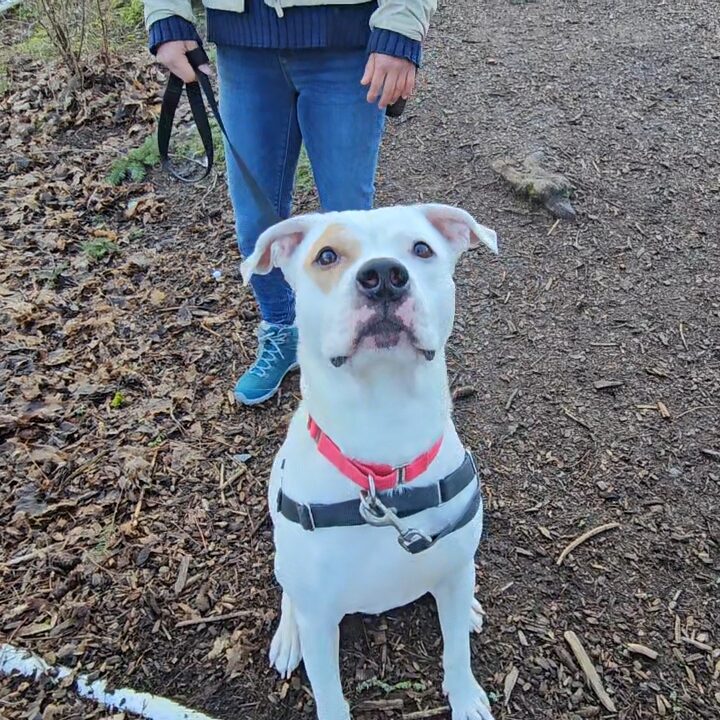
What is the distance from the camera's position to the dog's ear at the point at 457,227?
7.29 feet

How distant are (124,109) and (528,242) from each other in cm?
358

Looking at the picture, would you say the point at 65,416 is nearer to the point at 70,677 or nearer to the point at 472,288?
the point at 70,677

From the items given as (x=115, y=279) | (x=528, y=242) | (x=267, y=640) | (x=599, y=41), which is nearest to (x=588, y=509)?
(x=267, y=640)

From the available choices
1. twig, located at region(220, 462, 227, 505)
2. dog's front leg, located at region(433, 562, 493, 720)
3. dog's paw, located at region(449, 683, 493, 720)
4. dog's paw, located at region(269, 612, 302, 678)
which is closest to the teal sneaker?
twig, located at region(220, 462, 227, 505)

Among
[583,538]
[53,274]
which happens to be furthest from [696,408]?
[53,274]

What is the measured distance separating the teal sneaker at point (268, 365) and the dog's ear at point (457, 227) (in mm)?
1589

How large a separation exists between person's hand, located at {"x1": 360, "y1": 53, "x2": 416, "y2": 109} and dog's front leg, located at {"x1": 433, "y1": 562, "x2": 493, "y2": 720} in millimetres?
1564

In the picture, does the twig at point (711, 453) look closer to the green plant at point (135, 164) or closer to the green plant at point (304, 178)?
the green plant at point (304, 178)

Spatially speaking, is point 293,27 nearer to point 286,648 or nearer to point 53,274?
point 286,648

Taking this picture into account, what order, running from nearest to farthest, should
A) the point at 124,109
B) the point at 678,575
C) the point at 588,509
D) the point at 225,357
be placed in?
the point at 678,575 < the point at 588,509 < the point at 225,357 < the point at 124,109

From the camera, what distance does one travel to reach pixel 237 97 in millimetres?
2975

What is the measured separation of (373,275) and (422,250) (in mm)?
237

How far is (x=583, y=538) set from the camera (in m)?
3.07

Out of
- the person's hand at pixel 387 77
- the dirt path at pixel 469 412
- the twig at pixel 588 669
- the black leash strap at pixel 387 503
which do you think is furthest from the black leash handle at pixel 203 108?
the twig at pixel 588 669
